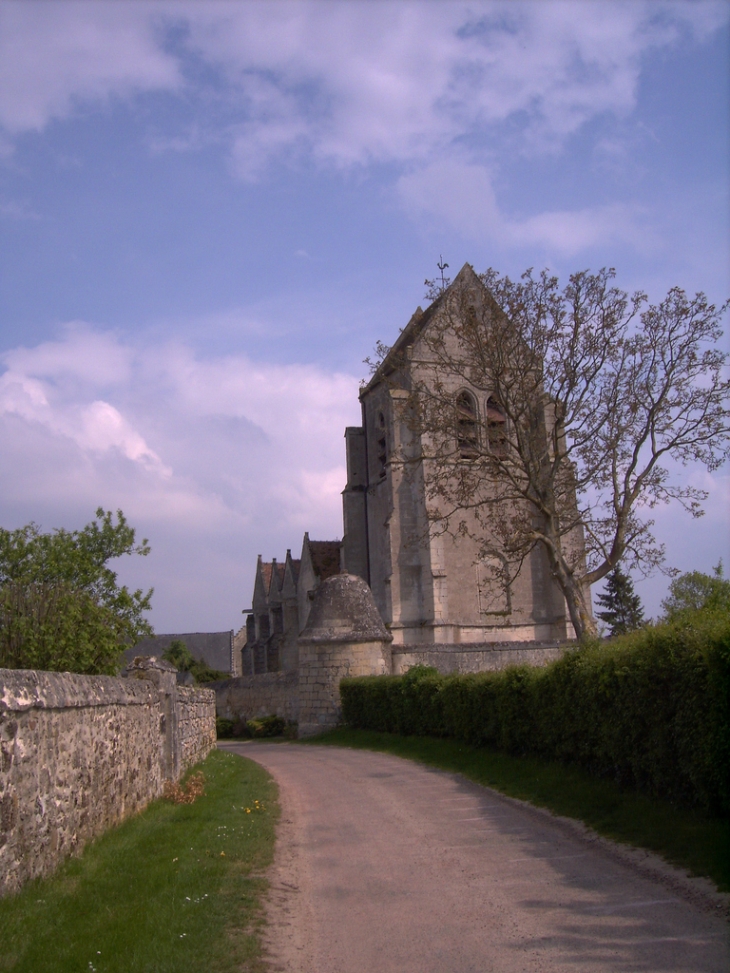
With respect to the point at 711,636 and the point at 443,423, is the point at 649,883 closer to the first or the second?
the point at 711,636

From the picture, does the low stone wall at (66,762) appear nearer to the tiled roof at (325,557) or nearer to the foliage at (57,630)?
the foliage at (57,630)

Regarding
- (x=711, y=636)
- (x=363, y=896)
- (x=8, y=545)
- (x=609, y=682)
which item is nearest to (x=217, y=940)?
(x=363, y=896)

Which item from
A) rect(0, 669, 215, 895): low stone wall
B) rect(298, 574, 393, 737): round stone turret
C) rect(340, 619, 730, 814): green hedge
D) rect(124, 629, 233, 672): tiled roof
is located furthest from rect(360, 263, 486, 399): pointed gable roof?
rect(124, 629, 233, 672): tiled roof

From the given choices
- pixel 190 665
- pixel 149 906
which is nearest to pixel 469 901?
pixel 149 906

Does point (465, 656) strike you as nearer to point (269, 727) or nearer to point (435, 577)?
point (435, 577)

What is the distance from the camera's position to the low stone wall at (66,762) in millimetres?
5844

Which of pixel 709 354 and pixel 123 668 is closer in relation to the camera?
pixel 123 668

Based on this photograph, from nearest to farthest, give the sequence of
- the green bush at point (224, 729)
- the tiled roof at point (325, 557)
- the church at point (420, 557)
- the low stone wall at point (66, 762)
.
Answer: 1. the low stone wall at point (66, 762)
2. the green bush at point (224, 729)
3. the church at point (420, 557)
4. the tiled roof at point (325, 557)

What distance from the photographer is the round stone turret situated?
24703mm

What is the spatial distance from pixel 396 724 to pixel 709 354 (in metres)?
10.9

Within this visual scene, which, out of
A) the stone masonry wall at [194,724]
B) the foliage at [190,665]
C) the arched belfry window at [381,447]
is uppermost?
the arched belfry window at [381,447]

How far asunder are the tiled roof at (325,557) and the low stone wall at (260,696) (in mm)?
6684

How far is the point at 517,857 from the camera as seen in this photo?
294 inches

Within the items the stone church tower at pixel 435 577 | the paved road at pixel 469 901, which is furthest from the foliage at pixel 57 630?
the stone church tower at pixel 435 577
